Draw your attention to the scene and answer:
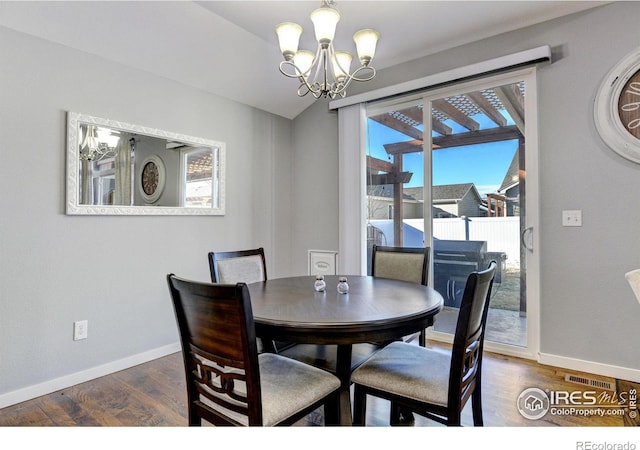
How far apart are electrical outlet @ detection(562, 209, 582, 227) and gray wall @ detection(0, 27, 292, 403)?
2.77 meters

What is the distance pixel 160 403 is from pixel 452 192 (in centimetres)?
267

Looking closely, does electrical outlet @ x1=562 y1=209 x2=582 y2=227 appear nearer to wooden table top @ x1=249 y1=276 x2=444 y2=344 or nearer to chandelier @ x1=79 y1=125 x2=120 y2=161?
wooden table top @ x1=249 y1=276 x2=444 y2=344

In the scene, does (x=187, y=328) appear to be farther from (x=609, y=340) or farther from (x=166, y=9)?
(x=609, y=340)

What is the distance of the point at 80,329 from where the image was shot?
2359 mm

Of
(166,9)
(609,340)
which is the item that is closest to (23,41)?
(166,9)

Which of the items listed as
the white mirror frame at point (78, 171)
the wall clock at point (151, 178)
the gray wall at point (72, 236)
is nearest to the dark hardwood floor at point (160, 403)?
the gray wall at point (72, 236)

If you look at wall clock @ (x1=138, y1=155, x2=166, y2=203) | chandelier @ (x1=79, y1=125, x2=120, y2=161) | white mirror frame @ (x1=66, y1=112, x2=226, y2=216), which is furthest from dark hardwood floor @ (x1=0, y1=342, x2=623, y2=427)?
chandelier @ (x1=79, y1=125, x2=120, y2=161)

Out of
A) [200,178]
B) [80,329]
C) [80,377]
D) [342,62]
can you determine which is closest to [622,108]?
[342,62]

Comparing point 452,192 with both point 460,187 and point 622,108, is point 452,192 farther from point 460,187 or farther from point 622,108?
point 622,108

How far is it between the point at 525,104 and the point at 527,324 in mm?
1673

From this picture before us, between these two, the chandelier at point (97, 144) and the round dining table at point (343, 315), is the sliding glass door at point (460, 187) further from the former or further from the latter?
the chandelier at point (97, 144)

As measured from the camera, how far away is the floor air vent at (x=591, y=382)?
7.21ft

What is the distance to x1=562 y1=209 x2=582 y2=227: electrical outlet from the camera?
2.42 m

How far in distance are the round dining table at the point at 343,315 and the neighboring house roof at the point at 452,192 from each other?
138cm
